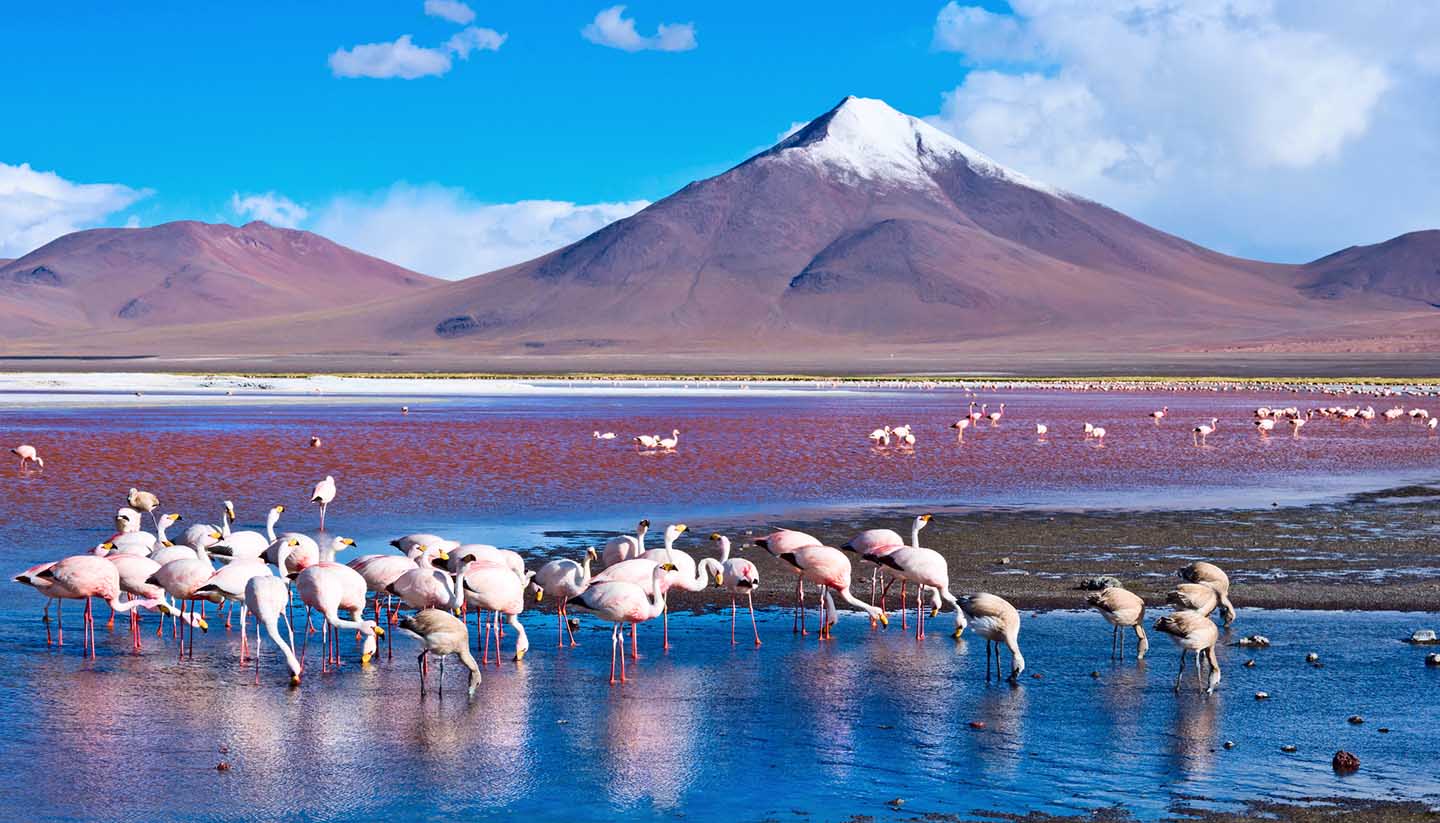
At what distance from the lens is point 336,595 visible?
1144 centimetres

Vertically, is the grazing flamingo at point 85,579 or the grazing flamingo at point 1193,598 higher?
the grazing flamingo at point 85,579

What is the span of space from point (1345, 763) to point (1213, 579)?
4.46 meters

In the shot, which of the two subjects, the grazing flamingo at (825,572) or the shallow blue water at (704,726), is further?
the grazing flamingo at (825,572)

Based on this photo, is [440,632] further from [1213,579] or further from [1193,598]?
[1213,579]

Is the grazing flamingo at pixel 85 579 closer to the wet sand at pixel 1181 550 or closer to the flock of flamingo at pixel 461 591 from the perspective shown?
the flock of flamingo at pixel 461 591

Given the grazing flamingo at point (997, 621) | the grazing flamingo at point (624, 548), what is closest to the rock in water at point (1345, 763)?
the grazing flamingo at point (997, 621)

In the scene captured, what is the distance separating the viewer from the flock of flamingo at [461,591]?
11141 millimetres

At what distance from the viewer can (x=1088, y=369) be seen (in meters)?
118

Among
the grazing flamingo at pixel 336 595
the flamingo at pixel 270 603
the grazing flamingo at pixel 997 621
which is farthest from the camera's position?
the grazing flamingo at pixel 336 595

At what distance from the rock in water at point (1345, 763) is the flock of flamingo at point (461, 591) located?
1.81 meters

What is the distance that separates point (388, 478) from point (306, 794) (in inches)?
699

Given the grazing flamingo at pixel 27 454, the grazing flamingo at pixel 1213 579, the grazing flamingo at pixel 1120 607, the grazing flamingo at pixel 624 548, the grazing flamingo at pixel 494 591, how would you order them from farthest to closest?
the grazing flamingo at pixel 27 454, the grazing flamingo at pixel 624 548, the grazing flamingo at pixel 1213 579, the grazing flamingo at pixel 494 591, the grazing flamingo at pixel 1120 607

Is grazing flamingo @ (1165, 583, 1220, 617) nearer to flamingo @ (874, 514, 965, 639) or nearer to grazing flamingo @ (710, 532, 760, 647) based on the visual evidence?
flamingo @ (874, 514, 965, 639)

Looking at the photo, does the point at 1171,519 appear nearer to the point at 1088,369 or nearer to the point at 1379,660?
the point at 1379,660
